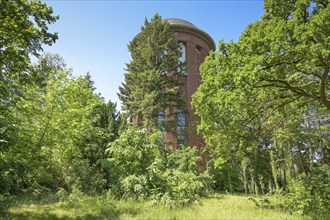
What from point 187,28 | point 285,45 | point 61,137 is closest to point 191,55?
point 187,28

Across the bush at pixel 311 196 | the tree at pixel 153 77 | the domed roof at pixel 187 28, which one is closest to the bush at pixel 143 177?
the bush at pixel 311 196

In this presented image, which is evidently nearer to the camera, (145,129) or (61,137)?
(145,129)

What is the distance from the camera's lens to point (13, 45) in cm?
767

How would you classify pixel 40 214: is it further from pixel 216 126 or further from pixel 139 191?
pixel 216 126

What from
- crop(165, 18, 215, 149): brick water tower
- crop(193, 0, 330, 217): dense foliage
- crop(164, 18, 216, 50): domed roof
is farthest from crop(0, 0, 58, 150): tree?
crop(164, 18, 216, 50): domed roof

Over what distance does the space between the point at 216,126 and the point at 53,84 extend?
10697 mm

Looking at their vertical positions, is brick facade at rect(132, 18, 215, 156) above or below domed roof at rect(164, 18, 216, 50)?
below

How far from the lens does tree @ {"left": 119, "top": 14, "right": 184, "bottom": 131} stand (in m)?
22.3

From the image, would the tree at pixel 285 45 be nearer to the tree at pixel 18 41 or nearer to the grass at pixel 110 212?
the grass at pixel 110 212

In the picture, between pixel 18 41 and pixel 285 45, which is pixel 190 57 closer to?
pixel 285 45

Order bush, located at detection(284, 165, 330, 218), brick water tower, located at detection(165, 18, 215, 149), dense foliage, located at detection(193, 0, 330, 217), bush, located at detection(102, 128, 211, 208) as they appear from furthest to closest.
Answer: brick water tower, located at detection(165, 18, 215, 149)
bush, located at detection(102, 128, 211, 208)
bush, located at detection(284, 165, 330, 218)
dense foliage, located at detection(193, 0, 330, 217)

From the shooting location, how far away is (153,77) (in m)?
22.5

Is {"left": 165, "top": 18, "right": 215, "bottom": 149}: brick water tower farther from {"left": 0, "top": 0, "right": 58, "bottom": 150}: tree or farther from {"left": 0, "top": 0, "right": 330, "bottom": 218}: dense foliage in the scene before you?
{"left": 0, "top": 0, "right": 58, "bottom": 150}: tree

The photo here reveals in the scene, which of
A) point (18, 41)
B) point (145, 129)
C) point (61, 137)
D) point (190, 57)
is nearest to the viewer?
point (18, 41)
